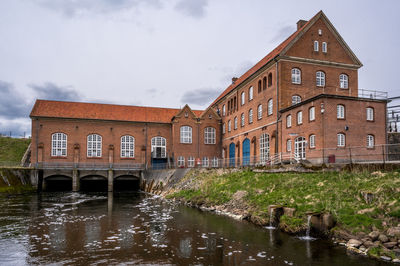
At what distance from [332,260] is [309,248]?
1342 mm

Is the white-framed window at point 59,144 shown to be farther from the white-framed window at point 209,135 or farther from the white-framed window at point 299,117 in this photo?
the white-framed window at point 299,117

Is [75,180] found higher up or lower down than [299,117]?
lower down

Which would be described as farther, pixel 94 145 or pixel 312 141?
pixel 94 145

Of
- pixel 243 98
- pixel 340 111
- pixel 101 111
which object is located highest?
pixel 243 98

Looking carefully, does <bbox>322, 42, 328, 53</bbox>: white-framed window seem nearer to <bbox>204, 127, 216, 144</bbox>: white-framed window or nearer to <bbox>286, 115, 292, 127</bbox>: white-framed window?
<bbox>286, 115, 292, 127</bbox>: white-framed window

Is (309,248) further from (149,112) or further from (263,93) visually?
(149,112)

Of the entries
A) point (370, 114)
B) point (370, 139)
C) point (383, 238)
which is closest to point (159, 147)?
point (370, 139)

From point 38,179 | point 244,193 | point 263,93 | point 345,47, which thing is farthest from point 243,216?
point 38,179

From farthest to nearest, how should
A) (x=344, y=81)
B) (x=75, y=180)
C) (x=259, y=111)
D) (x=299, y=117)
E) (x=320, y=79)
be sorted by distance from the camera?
(x=75, y=180)
(x=259, y=111)
(x=344, y=81)
(x=320, y=79)
(x=299, y=117)

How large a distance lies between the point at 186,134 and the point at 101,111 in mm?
12578

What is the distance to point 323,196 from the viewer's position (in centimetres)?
1475

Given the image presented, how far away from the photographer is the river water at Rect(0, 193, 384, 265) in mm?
9984

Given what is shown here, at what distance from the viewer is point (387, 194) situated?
12.6 m

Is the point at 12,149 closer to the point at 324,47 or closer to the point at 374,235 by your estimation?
the point at 324,47
